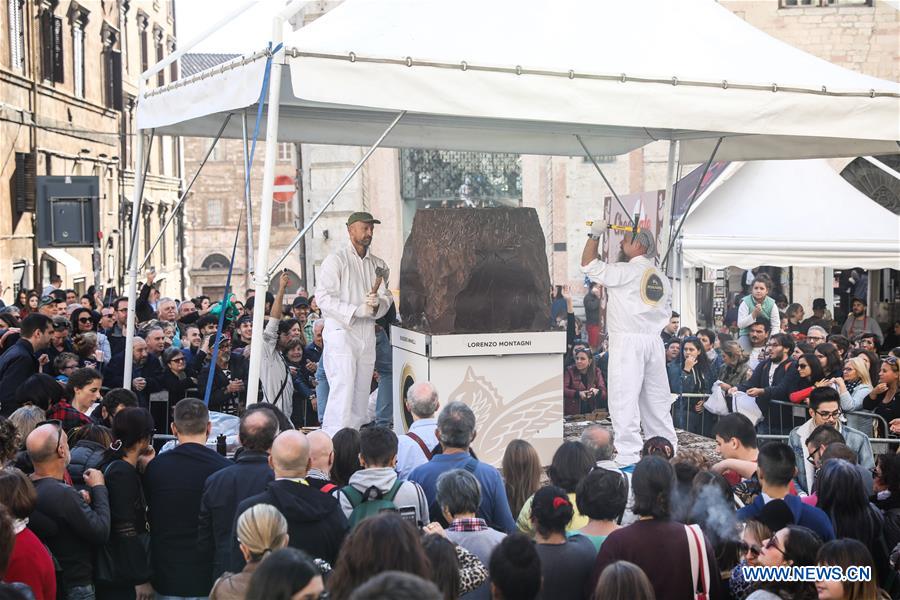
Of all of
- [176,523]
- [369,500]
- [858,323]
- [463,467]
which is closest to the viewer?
[369,500]

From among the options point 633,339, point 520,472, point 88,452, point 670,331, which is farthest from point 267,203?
point 670,331

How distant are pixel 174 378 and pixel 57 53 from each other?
17976 millimetres

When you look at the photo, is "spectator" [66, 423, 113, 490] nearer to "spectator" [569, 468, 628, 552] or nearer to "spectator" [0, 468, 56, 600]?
"spectator" [0, 468, 56, 600]

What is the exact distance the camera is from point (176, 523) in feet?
16.7

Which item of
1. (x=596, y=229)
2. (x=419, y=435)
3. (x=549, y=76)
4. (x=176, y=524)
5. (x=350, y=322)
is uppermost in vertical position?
(x=549, y=76)

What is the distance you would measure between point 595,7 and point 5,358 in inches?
204

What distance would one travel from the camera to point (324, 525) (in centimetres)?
451

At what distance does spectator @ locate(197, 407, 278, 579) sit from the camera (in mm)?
4848

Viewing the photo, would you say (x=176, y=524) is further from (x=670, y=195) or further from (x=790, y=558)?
Answer: (x=670, y=195)

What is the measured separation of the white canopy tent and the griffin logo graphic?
2.06m

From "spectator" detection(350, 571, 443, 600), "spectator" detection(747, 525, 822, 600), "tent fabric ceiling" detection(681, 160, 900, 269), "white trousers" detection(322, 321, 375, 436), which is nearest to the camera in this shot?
"spectator" detection(350, 571, 443, 600)

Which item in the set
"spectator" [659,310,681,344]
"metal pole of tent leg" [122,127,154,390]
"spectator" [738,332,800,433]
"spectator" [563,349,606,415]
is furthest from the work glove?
"metal pole of tent leg" [122,127,154,390]

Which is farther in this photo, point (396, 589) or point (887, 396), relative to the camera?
point (887, 396)

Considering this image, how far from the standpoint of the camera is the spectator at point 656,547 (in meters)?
4.27
